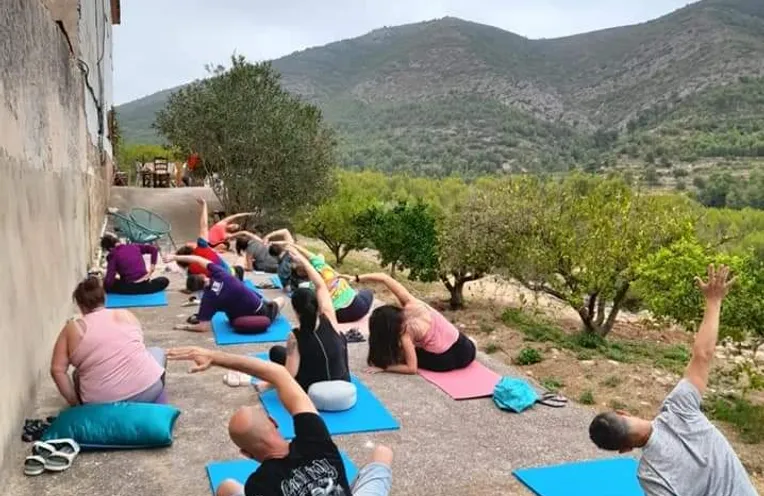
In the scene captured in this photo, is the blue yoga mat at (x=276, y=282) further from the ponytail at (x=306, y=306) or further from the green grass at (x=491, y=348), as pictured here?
the ponytail at (x=306, y=306)

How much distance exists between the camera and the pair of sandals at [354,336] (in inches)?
297

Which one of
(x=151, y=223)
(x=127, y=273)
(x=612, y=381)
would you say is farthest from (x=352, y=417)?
(x=151, y=223)

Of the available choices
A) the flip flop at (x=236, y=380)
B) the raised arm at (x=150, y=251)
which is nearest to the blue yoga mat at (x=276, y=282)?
the raised arm at (x=150, y=251)

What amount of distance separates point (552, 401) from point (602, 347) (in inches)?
175

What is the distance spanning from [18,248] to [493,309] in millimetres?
9755

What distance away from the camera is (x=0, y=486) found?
3.75 metres

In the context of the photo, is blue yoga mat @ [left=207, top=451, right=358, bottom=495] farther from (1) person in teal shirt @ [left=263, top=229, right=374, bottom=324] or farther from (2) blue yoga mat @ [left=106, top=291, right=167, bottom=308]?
(2) blue yoga mat @ [left=106, top=291, right=167, bottom=308]

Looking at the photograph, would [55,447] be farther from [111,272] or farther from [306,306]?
[111,272]

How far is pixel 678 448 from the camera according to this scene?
10.3 ft

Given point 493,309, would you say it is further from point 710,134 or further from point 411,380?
point 710,134

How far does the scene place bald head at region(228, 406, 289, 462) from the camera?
104 inches

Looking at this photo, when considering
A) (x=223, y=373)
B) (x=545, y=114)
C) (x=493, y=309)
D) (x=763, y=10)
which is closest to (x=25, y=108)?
(x=223, y=373)

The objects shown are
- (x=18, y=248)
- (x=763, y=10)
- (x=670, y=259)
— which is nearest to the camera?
(x=18, y=248)

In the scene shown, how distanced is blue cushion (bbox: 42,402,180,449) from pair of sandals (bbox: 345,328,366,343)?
320cm
